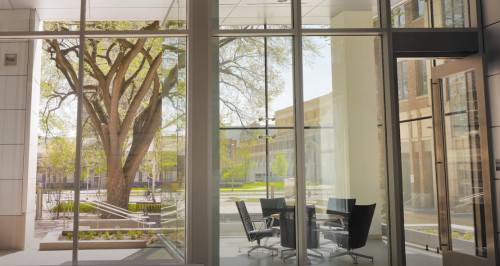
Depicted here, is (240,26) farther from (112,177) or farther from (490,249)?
(490,249)

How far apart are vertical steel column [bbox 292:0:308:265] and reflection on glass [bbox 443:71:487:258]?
2067 mm

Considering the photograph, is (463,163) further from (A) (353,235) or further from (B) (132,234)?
(B) (132,234)

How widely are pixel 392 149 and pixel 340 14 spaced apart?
185 cm

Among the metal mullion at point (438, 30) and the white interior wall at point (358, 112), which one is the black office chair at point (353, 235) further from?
the metal mullion at point (438, 30)

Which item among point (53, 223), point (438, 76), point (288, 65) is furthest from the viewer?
point (438, 76)

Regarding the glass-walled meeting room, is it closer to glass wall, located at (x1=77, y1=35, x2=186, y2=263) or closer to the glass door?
glass wall, located at (x1=77, y1=35, x2=186, y2=263)

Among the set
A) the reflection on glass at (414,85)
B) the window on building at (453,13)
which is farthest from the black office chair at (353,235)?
the reflection on glass at (414,85)

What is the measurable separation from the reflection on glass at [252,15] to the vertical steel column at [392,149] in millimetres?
1250

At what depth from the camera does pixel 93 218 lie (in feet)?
17.2

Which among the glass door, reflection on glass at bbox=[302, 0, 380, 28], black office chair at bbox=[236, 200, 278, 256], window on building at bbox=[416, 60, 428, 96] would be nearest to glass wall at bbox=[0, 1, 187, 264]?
black office chair at bbox=[236, 200, 278, 256]

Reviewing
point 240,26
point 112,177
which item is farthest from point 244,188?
point 240,26

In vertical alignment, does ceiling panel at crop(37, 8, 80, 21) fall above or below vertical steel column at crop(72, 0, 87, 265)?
above

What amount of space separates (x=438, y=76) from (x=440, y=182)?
1471 millimetres

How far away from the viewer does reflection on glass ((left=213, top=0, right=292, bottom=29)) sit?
5.55 meters
